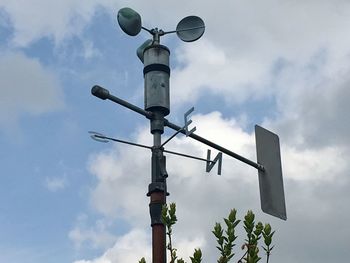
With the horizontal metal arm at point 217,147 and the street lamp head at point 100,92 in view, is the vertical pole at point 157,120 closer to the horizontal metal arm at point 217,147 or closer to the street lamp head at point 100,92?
the horizontal metal arm at point 217,147

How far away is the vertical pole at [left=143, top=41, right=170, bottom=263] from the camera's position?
656 cm

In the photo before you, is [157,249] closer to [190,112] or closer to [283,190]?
[190,112]

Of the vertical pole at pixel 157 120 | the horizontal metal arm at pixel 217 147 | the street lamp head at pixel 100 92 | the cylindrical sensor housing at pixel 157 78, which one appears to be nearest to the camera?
the vertical pole at pixel 157 120

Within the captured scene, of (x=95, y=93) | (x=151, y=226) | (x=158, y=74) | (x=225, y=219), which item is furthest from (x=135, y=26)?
(x=225, y=219)

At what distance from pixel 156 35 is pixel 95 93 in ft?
4.63

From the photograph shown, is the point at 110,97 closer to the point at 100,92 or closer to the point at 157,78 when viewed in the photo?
the point at 100,92

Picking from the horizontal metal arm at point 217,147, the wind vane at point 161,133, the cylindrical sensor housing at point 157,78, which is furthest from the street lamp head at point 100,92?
the horizontal metal arm at point 217,147

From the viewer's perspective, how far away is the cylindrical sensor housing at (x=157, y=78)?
7355 millimetres

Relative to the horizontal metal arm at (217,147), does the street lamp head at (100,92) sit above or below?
above

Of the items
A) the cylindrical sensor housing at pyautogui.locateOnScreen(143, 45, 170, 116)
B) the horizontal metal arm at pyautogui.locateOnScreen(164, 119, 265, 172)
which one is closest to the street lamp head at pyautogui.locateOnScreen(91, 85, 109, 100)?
the cylindrical sensor housing at pyautogui.locateOnScreen(143, 45, 170, 116)

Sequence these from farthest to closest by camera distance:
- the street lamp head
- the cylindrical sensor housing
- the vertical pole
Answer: the cylindrical sensor housing → the street lamp head → the vertical pole

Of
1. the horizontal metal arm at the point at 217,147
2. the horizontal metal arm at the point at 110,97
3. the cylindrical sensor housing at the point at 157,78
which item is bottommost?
the horizontal metal arm at the point at 217,147

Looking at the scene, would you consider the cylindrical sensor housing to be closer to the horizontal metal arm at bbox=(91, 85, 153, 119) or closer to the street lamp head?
the horizontal metal arm at bbox=(91, 85, 153, 119)

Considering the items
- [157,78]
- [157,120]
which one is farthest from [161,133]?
[157,78]
